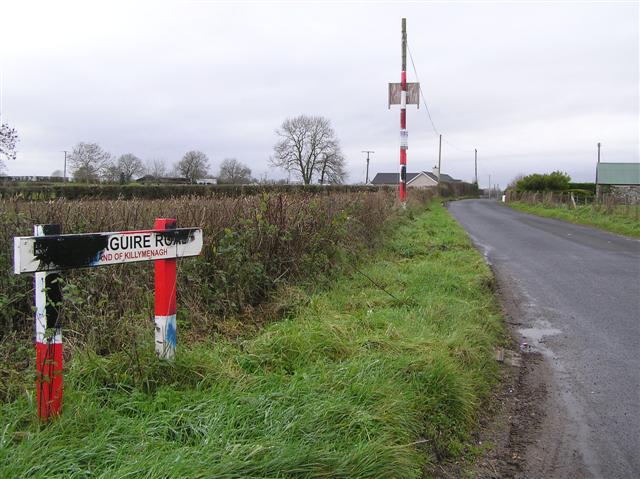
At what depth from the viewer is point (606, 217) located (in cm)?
2141

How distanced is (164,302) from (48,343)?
77 centimetres

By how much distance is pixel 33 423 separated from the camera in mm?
2584

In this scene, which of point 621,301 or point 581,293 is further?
point 581,293

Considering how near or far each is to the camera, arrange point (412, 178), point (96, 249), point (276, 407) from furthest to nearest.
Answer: point (412, 178) → point (276, 407) → point (96, 249)

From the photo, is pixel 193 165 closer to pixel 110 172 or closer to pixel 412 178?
pixel 110 172

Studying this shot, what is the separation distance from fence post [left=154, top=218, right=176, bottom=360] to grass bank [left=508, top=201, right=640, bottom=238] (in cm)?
1735

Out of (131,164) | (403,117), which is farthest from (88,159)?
(403,117)

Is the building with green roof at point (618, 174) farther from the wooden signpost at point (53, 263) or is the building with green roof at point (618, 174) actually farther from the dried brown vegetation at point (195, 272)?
the wooden signpost at point (53, 263)

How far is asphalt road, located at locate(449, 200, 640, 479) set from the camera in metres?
3.18

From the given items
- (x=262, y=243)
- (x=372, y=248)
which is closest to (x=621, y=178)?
(x=372, y=248)

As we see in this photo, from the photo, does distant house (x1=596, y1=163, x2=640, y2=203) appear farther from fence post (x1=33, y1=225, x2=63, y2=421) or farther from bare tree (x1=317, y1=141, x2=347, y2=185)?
fence post (x1=33, y1=225, x2=63, y2=421)

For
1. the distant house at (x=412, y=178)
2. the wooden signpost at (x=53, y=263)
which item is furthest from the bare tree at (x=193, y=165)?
the wooden signpost at (x=53, y=263)

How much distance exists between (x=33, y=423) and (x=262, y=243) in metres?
3.54

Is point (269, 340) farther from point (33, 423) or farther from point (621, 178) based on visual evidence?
point (621, 178)
